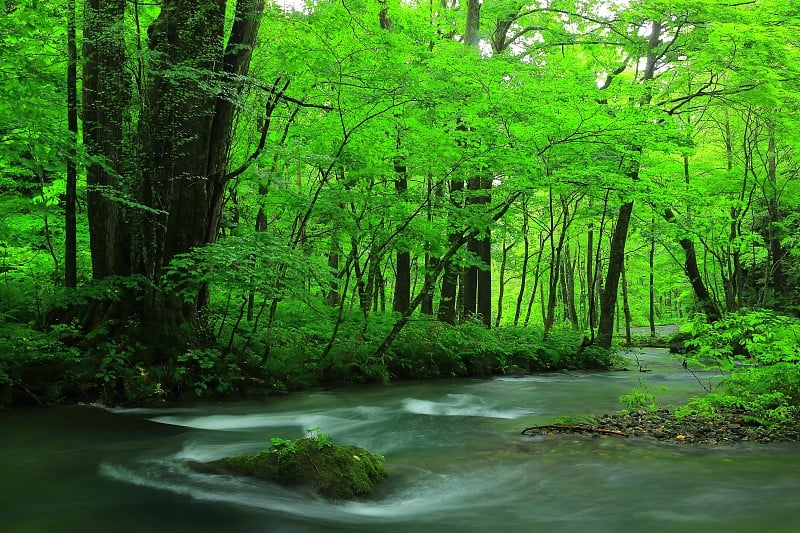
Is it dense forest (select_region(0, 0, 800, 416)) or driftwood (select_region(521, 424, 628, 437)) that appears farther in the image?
dense forest (select_region(0, 0, 800, 416))

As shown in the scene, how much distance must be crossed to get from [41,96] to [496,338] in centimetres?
1120

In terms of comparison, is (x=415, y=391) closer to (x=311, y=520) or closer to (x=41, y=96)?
(x=311, y=520)

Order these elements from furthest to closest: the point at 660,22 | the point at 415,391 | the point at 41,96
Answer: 1. the point at 660,22
2. the point at 415,391
3. the point at 41,96

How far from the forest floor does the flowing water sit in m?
0.29

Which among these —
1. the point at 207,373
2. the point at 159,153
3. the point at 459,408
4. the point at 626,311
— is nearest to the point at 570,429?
the point at 459,408

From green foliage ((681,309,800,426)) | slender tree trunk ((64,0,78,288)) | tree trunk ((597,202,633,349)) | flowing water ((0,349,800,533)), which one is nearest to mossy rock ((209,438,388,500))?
flowing water ((0,349,800,533))

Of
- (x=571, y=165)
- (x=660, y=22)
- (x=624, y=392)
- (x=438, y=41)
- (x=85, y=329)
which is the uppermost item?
(x=660, y=22)

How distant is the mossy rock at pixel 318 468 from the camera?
179 inches

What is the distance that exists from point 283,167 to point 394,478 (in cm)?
719

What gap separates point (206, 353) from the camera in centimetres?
861

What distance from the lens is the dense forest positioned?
7.62m

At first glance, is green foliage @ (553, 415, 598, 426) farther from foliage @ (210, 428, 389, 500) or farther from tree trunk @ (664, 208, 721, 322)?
tree trunk @ (664, 208, 721, 322)

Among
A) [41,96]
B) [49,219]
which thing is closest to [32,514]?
[41,96]

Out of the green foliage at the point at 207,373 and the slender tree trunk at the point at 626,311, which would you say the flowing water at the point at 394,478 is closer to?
the green foliage at the point at 207,373
